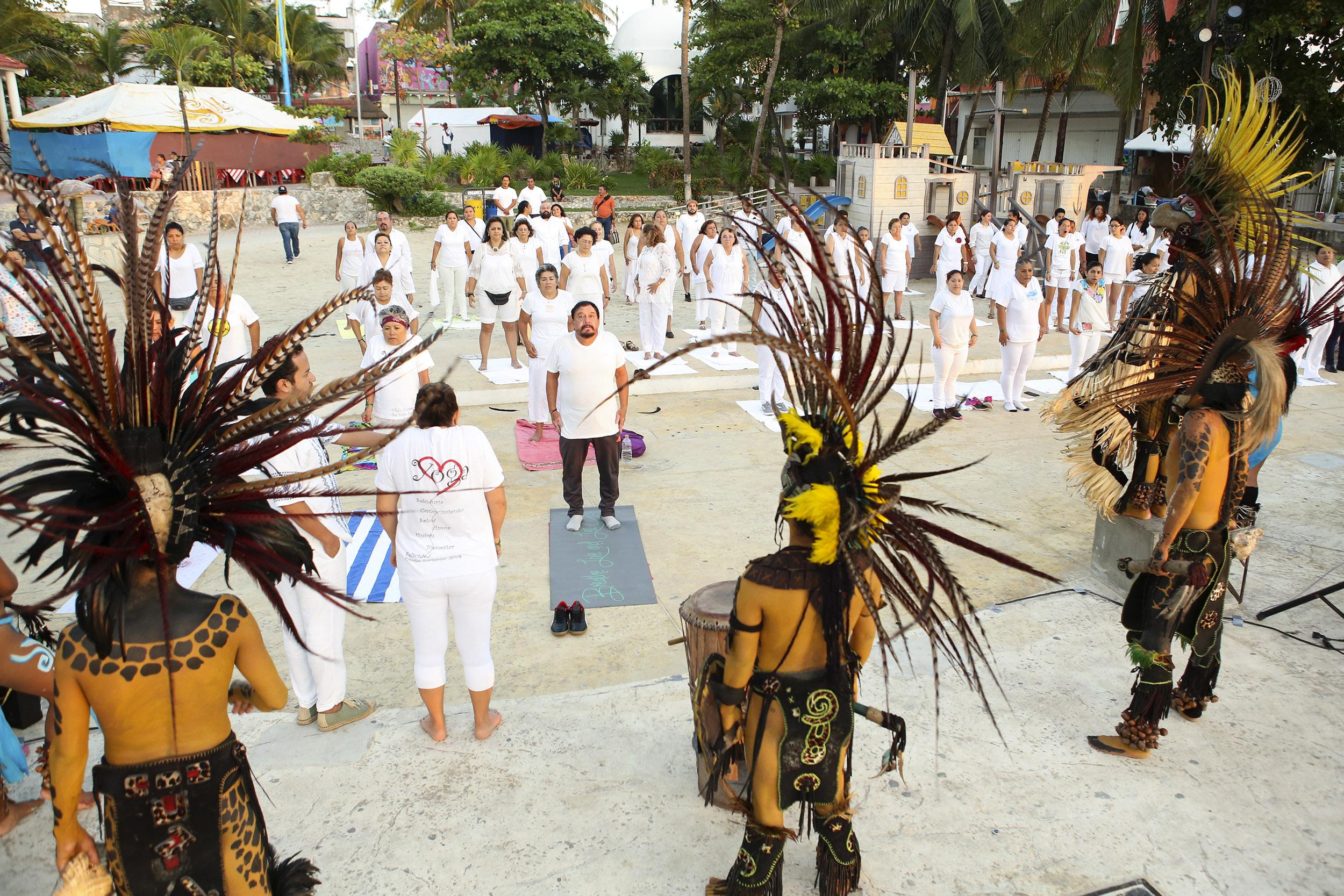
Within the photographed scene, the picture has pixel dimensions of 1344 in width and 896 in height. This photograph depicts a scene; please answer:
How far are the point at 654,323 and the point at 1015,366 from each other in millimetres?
4443

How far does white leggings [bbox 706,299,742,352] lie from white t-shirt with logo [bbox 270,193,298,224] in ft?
31.5

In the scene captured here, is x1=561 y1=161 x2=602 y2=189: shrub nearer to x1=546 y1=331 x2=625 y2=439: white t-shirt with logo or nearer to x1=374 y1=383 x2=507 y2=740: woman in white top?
x1=546 y1=331 x2=625 y2=439: white t-shirt with logo

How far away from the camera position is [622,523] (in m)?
7.30

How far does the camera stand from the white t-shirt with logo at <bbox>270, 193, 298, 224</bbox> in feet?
61.2

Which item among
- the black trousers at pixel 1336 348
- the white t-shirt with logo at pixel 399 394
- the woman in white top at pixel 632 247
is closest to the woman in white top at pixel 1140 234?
the black trousers at pixel 1336 348

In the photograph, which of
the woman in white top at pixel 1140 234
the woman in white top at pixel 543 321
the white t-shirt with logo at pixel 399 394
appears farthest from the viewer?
the woman in white top at pixel 1140 234

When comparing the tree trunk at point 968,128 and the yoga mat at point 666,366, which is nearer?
the yoga mat at point 666,366

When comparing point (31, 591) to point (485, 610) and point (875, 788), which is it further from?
point (875, 788)

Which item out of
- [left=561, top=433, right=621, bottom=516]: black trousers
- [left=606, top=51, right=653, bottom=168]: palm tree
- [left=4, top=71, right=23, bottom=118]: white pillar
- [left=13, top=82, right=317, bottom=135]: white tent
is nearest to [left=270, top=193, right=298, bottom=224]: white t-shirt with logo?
[left=13, top=82, right=317, bottom=135]: white tent

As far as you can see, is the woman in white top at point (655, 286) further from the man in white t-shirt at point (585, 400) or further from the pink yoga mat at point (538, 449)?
the man in white t-shirt at point (585, 400)

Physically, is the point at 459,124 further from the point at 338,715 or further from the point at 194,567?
the point at 338,715

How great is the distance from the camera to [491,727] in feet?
14.7

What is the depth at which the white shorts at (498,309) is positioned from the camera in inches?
437

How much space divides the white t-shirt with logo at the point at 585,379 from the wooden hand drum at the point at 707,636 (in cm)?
291
